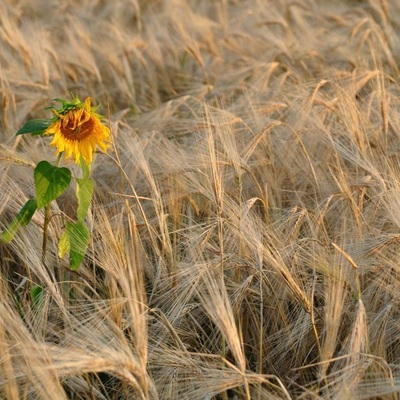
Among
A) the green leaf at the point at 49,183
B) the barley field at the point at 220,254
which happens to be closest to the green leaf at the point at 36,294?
the barley field at the point at 220,254

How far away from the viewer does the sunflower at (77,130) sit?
61.9 inches

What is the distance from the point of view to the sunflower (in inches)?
61.9

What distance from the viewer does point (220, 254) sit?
5.60 ft

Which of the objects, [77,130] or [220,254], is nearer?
[77,130]

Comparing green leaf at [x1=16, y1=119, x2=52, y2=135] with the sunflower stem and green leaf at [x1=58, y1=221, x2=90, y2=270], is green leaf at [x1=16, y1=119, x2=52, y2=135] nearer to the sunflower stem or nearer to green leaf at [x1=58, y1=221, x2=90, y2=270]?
the sunflower stem

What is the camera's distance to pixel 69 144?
63.5 inches

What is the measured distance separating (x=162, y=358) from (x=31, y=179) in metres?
0.72

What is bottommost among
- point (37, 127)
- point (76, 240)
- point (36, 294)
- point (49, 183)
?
point (36, 294)

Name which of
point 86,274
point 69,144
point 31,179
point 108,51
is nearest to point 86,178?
point 69,144

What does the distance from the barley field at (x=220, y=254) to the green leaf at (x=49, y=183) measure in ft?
0.43

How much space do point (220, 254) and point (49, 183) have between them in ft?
1.31

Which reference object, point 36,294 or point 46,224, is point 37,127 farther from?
point 36,294

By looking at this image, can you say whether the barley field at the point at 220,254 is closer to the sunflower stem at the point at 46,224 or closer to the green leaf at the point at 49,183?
the sunflower stem at the point at 46,224

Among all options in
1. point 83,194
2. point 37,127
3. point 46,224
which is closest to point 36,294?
point 46,224
